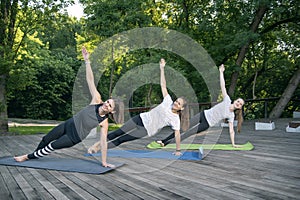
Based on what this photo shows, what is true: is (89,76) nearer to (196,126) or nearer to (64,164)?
(64,164)

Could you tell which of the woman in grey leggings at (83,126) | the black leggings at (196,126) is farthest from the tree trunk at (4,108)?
the black leggings at (196,126)

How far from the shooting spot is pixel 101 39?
905cm

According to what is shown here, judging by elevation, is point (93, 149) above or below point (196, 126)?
below

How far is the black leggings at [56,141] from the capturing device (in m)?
3.49

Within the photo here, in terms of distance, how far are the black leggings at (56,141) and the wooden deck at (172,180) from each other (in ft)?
1.07

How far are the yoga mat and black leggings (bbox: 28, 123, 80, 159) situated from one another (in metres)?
0.14

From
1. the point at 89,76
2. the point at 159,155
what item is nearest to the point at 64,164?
the point at 89,76

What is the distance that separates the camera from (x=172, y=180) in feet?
9.42

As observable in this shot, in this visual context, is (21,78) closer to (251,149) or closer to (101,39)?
(101,39)

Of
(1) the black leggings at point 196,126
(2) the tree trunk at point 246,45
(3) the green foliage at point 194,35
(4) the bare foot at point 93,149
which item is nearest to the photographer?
(4) the bare foot at point 93,149

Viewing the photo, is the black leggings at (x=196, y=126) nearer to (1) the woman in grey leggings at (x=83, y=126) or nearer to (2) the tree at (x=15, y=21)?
(1) the woman in grey leggings at (x=83, y=126)

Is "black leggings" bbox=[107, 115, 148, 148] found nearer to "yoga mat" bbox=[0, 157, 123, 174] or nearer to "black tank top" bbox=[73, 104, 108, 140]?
"yoga mat" bbox=[0, 157, 123, 174]

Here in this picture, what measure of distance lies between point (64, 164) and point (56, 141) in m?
0.31

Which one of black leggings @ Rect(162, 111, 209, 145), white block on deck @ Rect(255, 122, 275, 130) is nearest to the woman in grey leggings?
black leggings @ Rect(162, 111, 209, 145)
